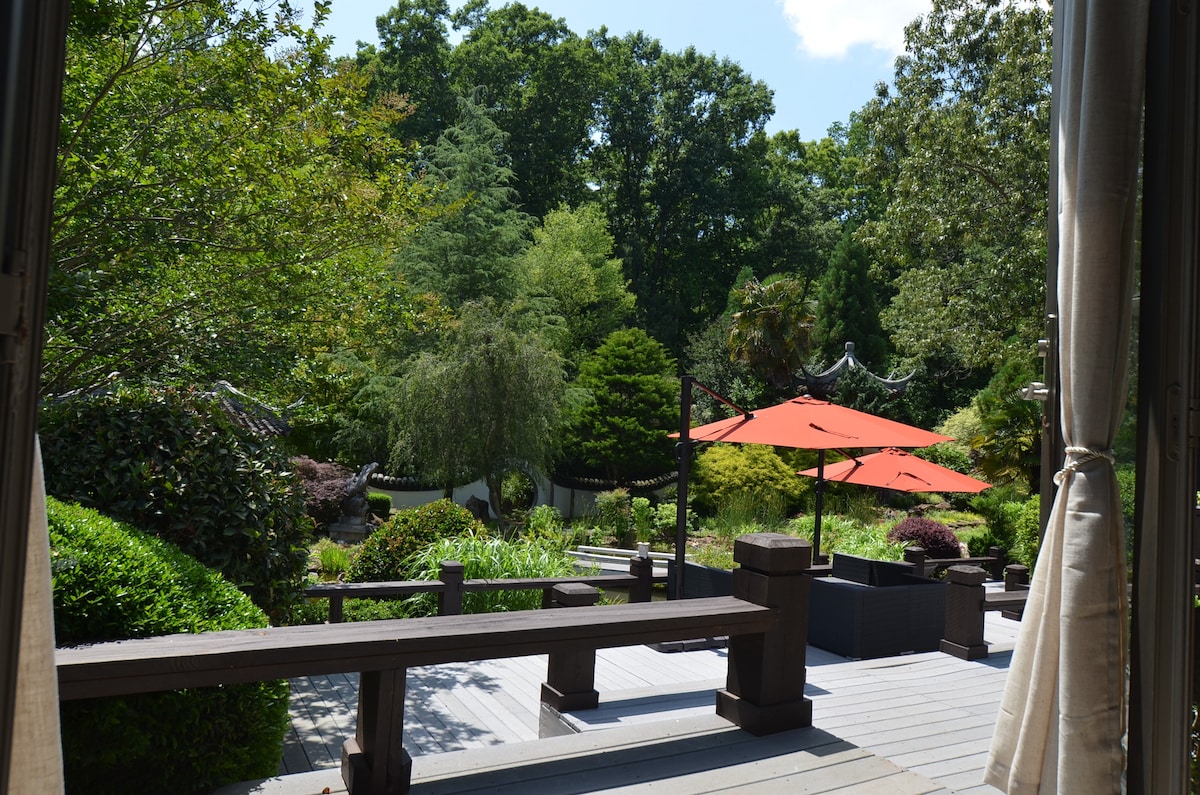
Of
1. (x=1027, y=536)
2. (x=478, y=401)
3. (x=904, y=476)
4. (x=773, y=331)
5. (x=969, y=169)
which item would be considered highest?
(x=969, y=169)

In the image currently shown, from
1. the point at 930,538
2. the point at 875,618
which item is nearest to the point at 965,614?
the point at 875,618

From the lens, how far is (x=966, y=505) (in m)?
16.8

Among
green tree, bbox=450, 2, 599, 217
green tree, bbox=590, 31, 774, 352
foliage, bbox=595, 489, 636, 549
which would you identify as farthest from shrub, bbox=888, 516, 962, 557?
green tree, bbox=450, 2, 599, 217

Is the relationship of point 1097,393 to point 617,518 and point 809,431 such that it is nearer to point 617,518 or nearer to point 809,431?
point 809,431

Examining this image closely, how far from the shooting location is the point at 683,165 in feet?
106

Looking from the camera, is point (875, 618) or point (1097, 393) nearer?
point (1097, 393)

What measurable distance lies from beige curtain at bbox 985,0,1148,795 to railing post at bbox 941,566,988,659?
3.75 m

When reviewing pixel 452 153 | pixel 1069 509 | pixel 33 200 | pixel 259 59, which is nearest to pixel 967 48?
pixel 452 153

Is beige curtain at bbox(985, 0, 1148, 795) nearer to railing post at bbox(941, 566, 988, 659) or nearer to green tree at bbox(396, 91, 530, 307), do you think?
railing post at bbox(941, 566, 988, 659)

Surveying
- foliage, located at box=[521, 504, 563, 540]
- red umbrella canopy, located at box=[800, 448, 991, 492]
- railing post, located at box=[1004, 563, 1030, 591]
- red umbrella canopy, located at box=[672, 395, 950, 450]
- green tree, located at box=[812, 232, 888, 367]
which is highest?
green tree, located at box=[812, 232, 888, 367]

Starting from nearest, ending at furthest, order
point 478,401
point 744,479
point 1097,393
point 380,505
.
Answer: point 1097,393 → point 478,401 → point 744,479 → point 380,505

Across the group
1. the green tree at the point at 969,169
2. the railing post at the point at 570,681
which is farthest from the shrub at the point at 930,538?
the railing post at the point at 570,681

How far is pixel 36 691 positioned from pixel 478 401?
13.8 metres

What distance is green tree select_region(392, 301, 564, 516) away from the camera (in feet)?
48.6
